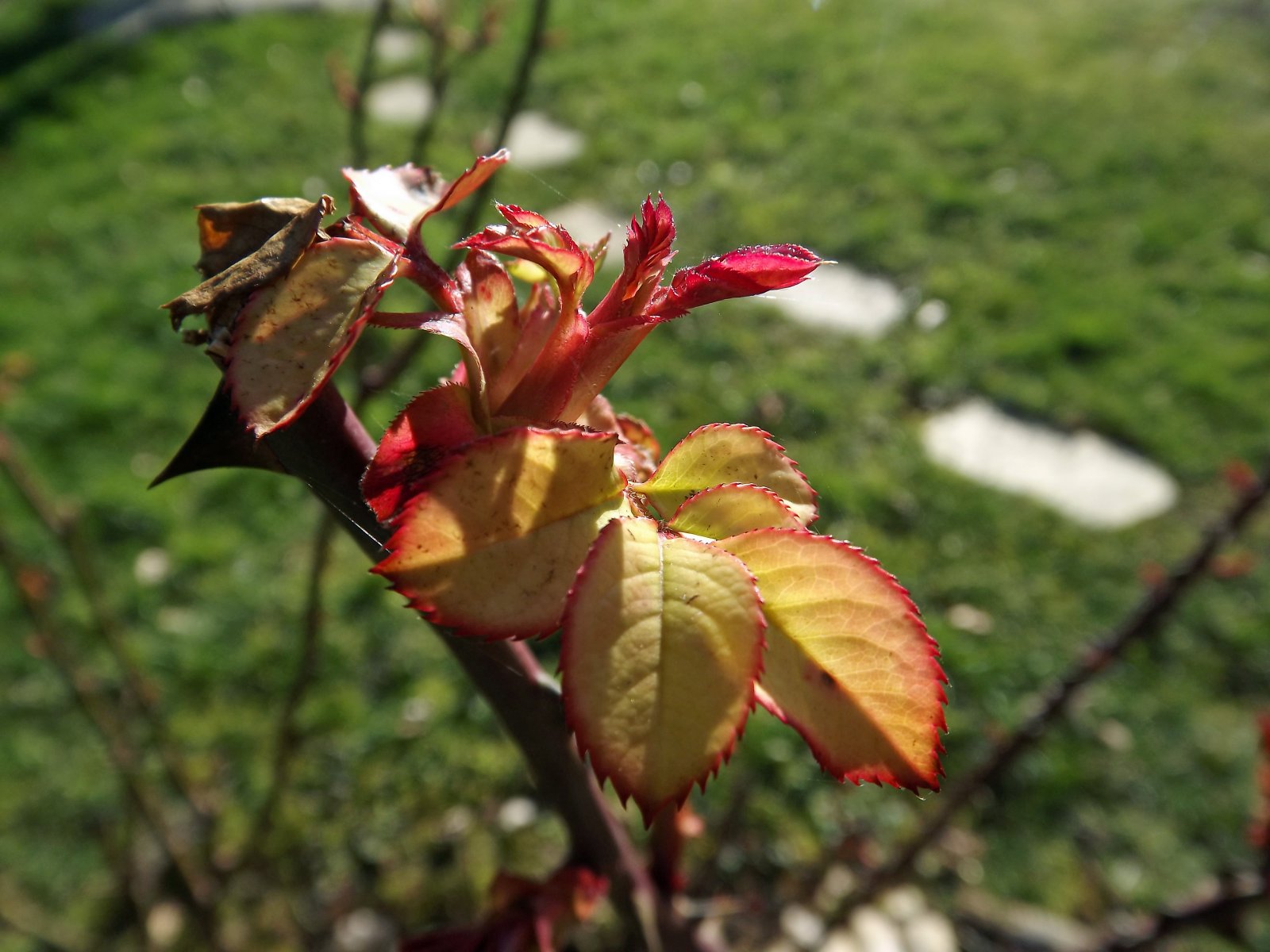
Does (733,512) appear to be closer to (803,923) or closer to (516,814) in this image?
(803,923)

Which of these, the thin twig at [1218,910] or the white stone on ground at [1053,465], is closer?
the thin twig at [1218,910]

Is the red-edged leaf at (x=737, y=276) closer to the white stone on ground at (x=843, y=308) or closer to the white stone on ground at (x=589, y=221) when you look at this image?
the white stone on ground at (x=589, y=221)

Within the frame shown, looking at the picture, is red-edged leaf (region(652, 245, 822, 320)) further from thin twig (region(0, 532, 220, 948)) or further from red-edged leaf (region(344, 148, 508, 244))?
thin twig (region(0, 532, 220, 948))

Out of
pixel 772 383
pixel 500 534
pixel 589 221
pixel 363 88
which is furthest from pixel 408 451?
pixel 589 221

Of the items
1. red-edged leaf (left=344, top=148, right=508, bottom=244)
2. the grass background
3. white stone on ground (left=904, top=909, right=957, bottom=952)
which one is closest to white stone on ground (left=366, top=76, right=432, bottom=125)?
the grass background

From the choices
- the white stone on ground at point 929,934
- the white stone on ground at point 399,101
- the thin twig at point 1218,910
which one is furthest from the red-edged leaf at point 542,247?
the white stone on ground at point 399,101

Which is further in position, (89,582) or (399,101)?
(399,101)
